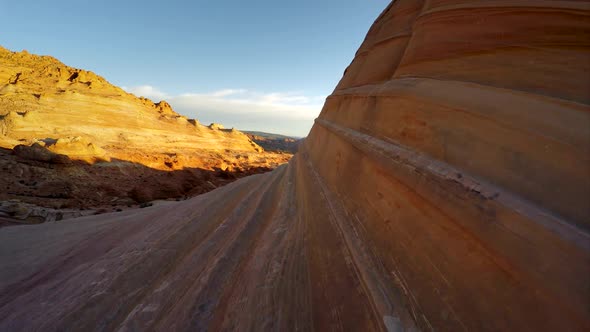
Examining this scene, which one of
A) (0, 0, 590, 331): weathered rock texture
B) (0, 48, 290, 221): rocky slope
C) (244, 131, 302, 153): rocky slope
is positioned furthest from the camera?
(244, 131, 302, 153): rocky slope

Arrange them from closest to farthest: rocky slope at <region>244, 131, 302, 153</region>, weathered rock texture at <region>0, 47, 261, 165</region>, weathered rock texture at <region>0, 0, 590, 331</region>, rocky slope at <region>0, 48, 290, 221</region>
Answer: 1. weathered rock texture at <region>0, 0, 590, 331</region>
2. rocky slope at <region>0, 48, 290, 221</region>
3. weathered rock texture at <region>0, 47, 261, 165</region>
4. rocky slope at <region>244, 131, 302, 153</region>

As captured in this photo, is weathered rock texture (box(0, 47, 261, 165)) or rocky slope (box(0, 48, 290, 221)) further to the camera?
weathered rock texture (box(0, 47, 261, 165))

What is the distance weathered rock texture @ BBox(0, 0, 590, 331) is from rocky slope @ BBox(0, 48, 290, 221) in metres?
4.76

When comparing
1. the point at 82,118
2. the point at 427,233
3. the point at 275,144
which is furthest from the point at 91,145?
the point at 275,144

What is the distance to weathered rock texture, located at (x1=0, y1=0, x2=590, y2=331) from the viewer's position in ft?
2.06

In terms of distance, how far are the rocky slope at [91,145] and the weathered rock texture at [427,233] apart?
476cm

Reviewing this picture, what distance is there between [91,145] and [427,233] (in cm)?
1110

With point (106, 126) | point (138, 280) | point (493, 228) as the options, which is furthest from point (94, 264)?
point (106, 126)

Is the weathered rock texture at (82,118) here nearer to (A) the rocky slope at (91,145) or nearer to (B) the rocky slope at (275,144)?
(A) the rocky slope at (91,145)

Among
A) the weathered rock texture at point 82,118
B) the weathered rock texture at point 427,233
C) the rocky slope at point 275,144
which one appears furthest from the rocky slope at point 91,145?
the rocky slope at point 275,144

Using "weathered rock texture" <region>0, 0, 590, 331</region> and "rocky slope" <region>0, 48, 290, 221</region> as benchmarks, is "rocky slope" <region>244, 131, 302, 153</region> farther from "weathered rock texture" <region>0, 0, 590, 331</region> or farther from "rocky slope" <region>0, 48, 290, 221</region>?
"weathered rock texture" <region>0, 0, 590, 331</region>

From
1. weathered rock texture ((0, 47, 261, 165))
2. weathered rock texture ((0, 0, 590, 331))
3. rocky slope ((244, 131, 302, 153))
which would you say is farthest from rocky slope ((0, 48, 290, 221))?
rocky slope ((244, 131, 302, 153))

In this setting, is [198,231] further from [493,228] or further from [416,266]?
[493,228]

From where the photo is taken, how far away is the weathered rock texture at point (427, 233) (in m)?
0.63
